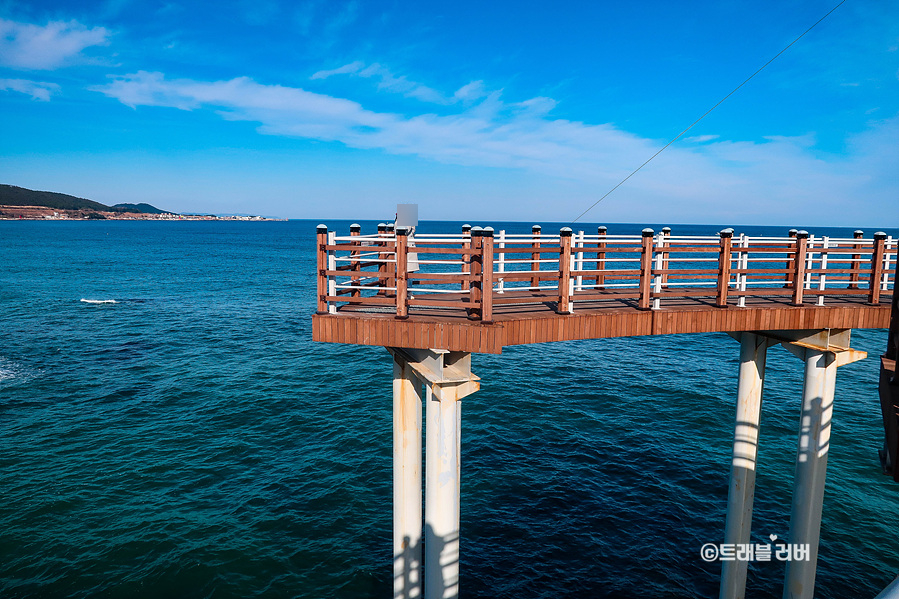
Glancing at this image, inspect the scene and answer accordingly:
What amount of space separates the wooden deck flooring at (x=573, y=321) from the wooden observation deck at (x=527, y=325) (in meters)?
0.02

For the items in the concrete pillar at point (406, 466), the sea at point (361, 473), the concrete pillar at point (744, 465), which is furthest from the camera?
the sea at point (361, 473)

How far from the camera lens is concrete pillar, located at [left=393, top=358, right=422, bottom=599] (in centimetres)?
931

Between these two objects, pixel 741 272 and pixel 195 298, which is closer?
pixel 741 272

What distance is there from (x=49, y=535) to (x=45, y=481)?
3.46 meters

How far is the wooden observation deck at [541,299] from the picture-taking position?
8.22 metres

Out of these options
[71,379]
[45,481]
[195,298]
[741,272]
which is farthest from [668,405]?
[195,298]

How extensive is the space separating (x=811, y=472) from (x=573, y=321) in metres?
5.94

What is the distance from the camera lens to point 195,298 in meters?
53.0

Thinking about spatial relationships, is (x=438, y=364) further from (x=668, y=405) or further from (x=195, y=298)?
(x=195, y=298)

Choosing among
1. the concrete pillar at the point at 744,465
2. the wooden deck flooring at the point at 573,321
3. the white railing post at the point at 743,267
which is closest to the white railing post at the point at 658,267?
the wooden deck flooring at the point at 573,321

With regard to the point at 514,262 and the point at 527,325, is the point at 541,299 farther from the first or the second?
the point at 527,325

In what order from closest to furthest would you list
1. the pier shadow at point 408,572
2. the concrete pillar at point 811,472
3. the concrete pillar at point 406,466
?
the concrete pillar at point 406,466
the pier shadow at point 408,572
the concrete pillar at point 811,472

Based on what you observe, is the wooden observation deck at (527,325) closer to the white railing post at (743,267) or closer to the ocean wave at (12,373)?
the white railing post at (743,267)

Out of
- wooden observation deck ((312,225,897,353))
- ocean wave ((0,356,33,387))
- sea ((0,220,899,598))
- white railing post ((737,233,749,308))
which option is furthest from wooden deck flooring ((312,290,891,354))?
ocean wave ((0,356,33,387))
